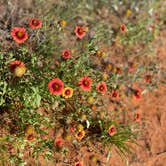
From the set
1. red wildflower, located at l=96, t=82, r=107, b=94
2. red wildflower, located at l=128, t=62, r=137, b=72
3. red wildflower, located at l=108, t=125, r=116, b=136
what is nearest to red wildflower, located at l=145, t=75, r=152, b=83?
red wildflower, located at l=128, t=62, r=137, b=72

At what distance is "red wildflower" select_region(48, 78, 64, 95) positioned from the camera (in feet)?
12.3

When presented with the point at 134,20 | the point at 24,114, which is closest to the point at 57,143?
the point at 24,114

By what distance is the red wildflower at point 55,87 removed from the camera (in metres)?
3.74

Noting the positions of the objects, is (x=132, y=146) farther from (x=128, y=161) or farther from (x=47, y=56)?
(x=47, y=56)

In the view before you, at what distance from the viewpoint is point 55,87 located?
3758mm

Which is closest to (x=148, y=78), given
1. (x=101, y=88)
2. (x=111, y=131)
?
(x=101, y=88)

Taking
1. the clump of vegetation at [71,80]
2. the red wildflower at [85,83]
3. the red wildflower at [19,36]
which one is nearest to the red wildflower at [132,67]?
the clump of vegetation at [71,80]

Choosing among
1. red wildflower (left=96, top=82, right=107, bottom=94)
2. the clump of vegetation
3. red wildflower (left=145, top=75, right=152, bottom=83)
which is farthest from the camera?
red wildflower (left=145, top=75, right=152, bottom=83)

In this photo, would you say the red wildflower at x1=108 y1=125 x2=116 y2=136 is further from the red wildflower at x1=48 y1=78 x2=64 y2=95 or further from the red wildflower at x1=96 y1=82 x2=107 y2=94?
the red wildflower at x1=48 y1=78 x2=64 y2=95

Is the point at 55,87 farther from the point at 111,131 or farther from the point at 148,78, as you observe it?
the point at 148,78

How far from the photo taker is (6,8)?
4750 millimetres

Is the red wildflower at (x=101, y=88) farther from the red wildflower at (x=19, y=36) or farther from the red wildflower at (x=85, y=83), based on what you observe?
the red wildflower at (x=19, y=36)

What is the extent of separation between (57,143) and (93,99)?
0.58 m

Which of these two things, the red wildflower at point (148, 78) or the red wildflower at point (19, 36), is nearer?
the red wildflower at point (19, 36)
